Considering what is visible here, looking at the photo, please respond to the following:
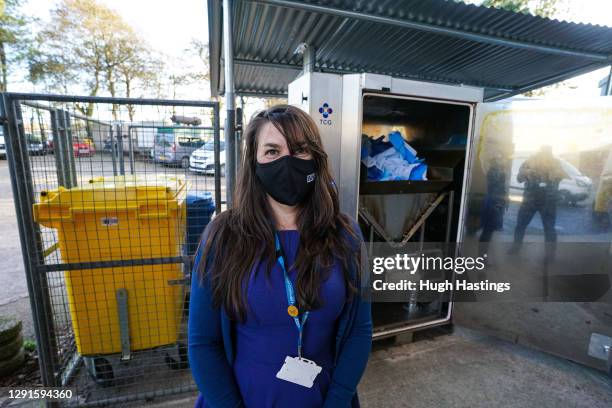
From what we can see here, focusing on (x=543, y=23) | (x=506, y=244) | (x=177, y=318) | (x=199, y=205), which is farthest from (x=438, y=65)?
(x=177, y=318)

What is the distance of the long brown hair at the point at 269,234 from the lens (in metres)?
1.07

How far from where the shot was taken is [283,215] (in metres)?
1.21

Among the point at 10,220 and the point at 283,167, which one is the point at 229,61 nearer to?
the point at 283,167

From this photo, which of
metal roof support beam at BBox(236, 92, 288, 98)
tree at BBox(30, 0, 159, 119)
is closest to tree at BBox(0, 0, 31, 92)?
tree at BBox(30, 0, 159, 119)

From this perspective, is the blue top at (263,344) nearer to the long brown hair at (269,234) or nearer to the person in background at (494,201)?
the long brown hair at (269,234)

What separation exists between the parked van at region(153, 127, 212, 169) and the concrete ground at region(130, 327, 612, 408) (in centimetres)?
164

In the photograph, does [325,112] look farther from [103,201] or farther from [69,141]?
[69,141]

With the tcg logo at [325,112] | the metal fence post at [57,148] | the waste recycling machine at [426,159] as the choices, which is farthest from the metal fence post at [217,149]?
the metal fence post at [57,148]

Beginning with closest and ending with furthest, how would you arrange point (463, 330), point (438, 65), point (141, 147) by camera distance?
point (141, 147) < point (463, 330) < point (438, 65)

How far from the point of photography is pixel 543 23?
8.74ft

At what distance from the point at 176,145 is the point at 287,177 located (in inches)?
51.3

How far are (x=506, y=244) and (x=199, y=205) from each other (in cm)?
271

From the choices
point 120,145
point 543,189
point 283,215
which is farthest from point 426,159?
point 120,145

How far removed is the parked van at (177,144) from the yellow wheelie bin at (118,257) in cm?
20
